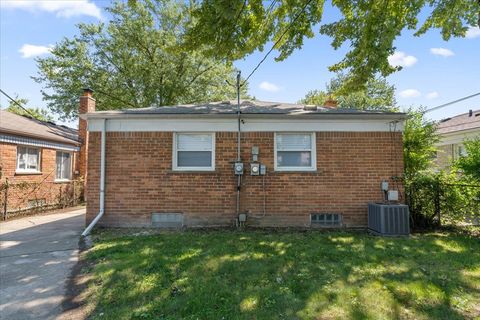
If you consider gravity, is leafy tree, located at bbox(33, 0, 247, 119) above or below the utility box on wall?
above

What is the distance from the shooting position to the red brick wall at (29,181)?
10398 millimetres

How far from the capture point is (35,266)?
5062 millimetres

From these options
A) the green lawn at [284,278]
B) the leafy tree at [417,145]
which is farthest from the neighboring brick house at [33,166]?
the leafy tree at [417,145]

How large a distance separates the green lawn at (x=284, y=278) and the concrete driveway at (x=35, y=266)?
0.48 m

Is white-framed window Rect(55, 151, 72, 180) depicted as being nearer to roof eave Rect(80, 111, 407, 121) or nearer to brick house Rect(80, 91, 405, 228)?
brick house Rect(80, 91, 405, 228)

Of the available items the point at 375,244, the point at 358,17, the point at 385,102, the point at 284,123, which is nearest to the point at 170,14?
the point at 358,17

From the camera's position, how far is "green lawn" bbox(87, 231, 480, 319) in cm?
335

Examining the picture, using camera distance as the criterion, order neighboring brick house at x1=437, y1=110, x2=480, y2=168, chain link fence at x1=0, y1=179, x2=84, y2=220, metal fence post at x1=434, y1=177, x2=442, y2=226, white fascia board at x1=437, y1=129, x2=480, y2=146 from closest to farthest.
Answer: metal fence post at x1=434, y1=177, x2=442, y2=226 → chain link fence at x1=0, y1=179, x2=84, y2=220 → white fascia board at x1=437, y1=129, x2=480, y2=146 → neighboring brick house at x1=437, y1=110, x2=480, y2=168

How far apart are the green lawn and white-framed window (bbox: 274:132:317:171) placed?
220cm

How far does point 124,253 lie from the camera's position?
545 centimetres

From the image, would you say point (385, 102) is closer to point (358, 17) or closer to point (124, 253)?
point (358, 17)

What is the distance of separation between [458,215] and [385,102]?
28532 mm

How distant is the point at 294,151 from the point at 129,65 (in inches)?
662

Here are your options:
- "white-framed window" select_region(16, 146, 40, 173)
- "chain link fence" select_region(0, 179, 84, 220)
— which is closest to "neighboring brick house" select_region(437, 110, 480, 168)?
"chain link fence" select_region(0, 179, 84, 220)
